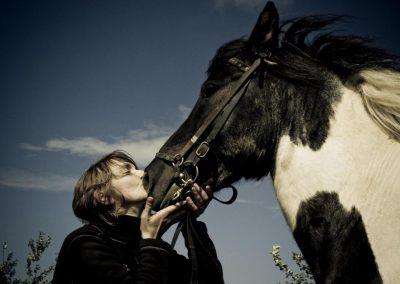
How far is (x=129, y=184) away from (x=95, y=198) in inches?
12.9

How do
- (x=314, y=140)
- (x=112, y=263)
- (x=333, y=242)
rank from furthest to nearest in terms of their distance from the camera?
1. (x=112, y=263)
2. (x=314, y=140)
3. (x=333, y=242)

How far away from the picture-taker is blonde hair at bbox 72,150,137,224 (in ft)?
9.11

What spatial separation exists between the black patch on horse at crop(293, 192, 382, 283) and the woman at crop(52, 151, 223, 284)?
1016 mm

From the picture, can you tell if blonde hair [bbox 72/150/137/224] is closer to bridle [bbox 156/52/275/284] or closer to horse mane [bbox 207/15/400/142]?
bridle [bbox 156/52/275/284]

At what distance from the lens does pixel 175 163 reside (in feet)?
8.38

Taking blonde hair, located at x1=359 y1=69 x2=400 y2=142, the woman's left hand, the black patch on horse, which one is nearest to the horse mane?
blonde hair, located at x1=359 y1=69 x2=400 y2=142

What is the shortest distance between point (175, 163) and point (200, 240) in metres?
0.82

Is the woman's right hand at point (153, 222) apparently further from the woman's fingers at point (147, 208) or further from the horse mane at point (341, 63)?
the horse mane at point (341, 63)

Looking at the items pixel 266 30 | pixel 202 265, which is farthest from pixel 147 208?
pixel 266 30

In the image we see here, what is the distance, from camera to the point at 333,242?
66.4 inches

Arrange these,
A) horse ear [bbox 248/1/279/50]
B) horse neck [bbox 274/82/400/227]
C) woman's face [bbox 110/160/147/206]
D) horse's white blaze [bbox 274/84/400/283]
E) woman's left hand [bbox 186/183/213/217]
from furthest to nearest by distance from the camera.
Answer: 1. woman's face [bbox 110/160/147/206]
2. woman's left hand [bbox 186/183/213/217]
3. horse ear [bbox 248/1/279/50]
4. horse neck [bbox 274/82/400/227]
5. horse's white blaze [bbox 274/84/400/283]

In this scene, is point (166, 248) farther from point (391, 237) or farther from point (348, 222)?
point (391, 237)

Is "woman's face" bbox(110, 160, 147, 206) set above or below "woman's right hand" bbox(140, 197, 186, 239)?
above

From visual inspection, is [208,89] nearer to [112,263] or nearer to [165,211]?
[165,211]
